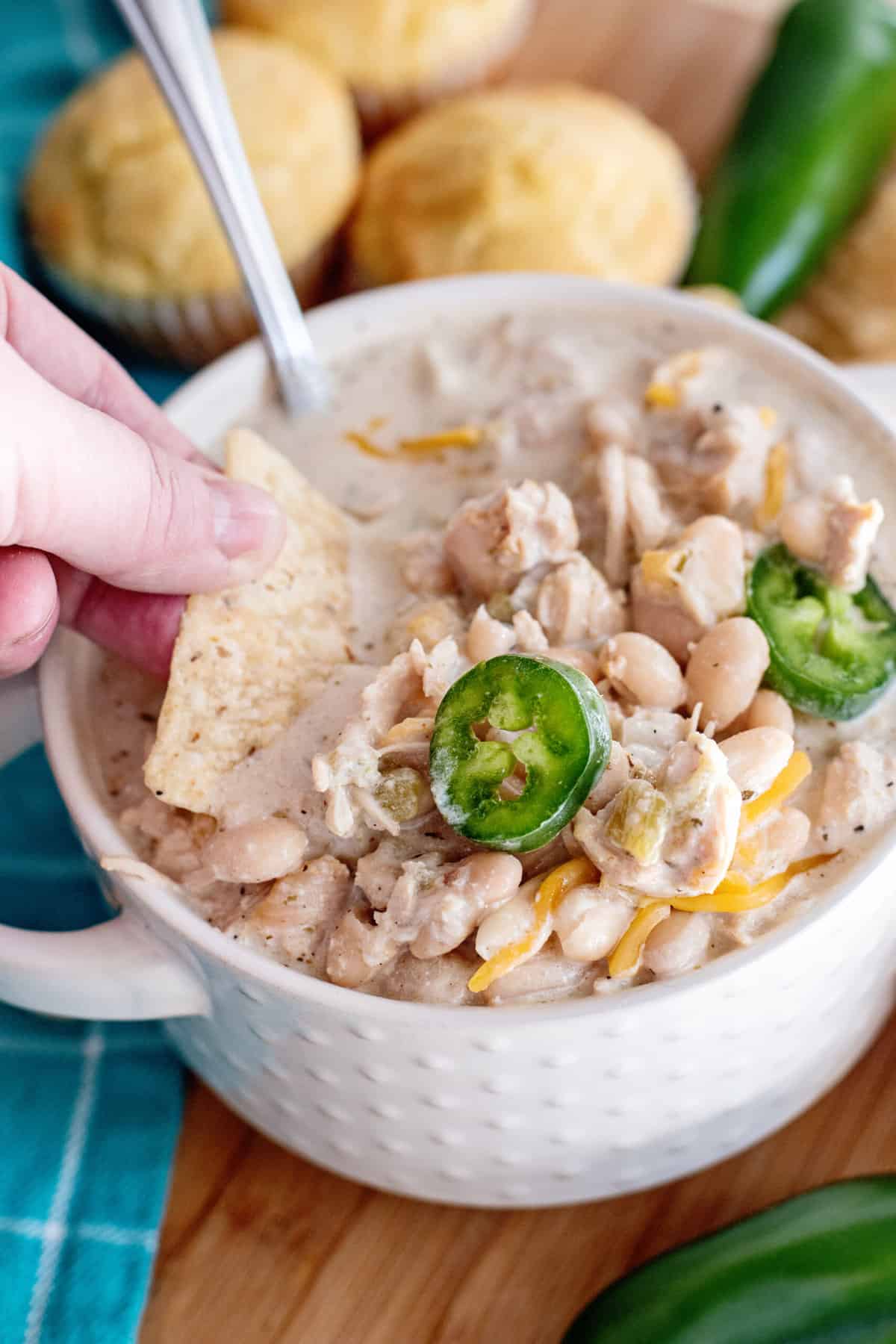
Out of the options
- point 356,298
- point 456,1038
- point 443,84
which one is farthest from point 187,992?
point 443,84

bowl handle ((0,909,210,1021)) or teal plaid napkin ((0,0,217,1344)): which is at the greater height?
bowl handle ((0,909,210,1021))

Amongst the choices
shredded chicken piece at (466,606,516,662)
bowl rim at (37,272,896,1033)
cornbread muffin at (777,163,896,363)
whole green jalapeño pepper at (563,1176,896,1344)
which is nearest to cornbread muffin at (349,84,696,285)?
cornbread muffin at (777,163,896,363)

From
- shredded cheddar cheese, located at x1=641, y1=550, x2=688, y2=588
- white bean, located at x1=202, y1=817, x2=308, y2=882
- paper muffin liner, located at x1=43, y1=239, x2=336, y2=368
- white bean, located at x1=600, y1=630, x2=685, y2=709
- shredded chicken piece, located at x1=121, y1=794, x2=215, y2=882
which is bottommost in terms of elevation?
paper muffin liner, located at x1=43, y1=239, x2=336, y2=368

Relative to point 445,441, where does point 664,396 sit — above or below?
above

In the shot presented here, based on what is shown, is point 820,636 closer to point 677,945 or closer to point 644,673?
point 644,673

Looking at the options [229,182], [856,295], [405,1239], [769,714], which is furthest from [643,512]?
[856,295]

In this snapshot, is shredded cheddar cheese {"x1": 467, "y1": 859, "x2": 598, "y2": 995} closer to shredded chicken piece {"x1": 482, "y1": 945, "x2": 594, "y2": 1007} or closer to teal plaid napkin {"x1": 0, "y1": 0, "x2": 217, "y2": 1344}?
shredded chicken piece {"x1": 482, "y1": 945, "x2": 594, "y2": 1007}

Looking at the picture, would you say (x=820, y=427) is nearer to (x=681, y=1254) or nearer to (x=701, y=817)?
(x=701, y=817)
